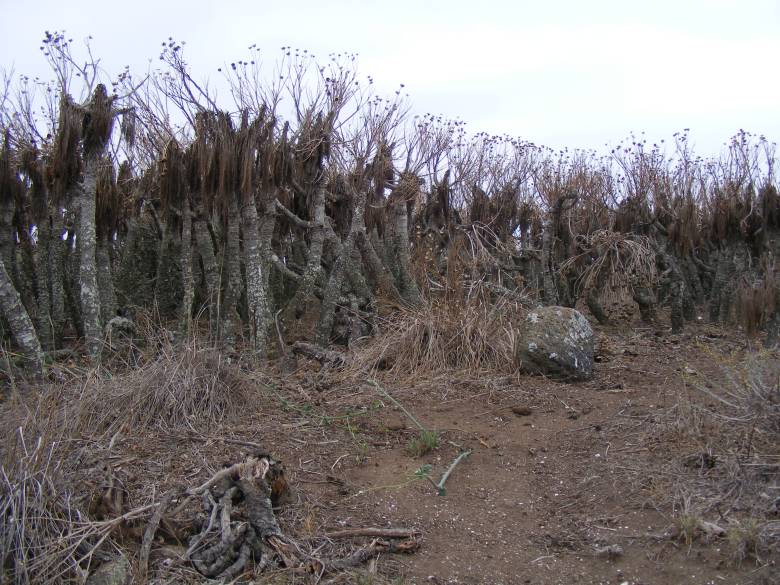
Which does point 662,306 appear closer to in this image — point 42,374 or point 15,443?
point 42,374

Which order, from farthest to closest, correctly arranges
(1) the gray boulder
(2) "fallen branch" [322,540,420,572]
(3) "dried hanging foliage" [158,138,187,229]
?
(3) "dried hanging foliage" [158,138,187,229], (1) the gray boulder, (2) "fallen branch" [322,540,420,572]

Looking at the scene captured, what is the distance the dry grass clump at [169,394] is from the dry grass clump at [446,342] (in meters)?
2.31

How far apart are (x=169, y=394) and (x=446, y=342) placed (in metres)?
3.68

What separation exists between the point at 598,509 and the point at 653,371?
410 centimetres

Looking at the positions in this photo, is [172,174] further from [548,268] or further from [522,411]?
[548,268]

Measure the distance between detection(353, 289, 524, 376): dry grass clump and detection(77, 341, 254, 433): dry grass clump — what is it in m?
2.31

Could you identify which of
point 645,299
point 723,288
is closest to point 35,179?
point 645,299

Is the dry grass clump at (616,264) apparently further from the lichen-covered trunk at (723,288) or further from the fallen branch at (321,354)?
the fallen branch at (321,354)

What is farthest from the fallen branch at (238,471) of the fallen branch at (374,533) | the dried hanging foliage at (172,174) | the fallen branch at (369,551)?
the dried hanging foliage at (172,174)

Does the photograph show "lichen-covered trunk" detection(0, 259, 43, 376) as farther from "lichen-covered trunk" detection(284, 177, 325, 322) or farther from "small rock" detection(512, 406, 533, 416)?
"small rock" detection(512, 406, 533, 416)

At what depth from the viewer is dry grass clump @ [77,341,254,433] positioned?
240 inches

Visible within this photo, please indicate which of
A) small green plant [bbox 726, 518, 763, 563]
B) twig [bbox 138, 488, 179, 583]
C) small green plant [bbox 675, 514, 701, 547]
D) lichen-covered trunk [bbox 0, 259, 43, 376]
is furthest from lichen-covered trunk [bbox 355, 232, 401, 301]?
small green plant [bbox 726, 518, 763, 563]

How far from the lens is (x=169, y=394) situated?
20.7 feet

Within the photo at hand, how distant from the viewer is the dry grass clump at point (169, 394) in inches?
240
